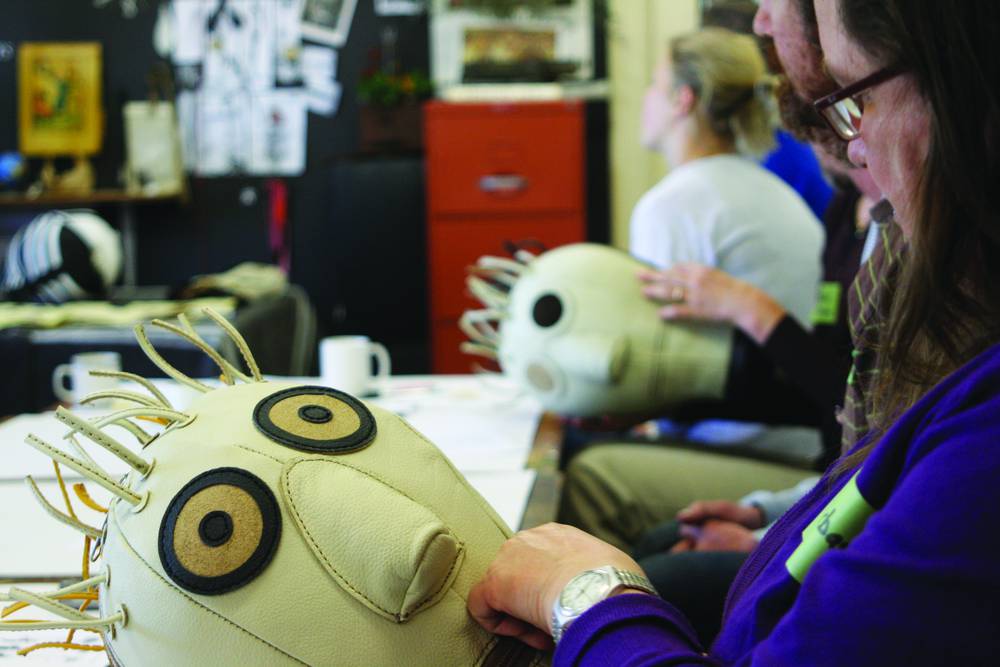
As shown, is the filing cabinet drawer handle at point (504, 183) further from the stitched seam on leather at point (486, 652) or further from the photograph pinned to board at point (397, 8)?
the stitched seam on leather at point (486, 652)

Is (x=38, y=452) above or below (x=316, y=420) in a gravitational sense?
below

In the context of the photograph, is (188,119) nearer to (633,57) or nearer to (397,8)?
(397,8)

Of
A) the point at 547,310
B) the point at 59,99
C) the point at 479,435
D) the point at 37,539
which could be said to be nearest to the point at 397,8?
the point at 59,99

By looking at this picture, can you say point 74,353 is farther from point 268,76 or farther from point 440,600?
point 268,76

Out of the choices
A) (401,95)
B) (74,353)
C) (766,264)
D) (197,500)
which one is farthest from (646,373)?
(401,95)

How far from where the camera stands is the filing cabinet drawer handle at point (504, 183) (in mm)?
4164

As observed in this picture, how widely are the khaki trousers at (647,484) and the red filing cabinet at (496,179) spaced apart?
2.20 m

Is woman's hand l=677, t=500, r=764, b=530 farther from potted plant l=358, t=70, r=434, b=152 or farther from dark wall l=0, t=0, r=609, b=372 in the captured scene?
potted plant l=358, t=70, r=434, b=152

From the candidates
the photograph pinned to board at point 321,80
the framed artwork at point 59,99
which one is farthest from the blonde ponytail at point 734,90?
the framed artwork at point 59,99

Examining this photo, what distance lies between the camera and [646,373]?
184 centimetres

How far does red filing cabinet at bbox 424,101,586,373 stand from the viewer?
164 inches

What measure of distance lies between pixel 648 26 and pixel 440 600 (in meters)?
4.11

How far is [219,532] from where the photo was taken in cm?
75

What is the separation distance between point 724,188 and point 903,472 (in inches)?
64.5
